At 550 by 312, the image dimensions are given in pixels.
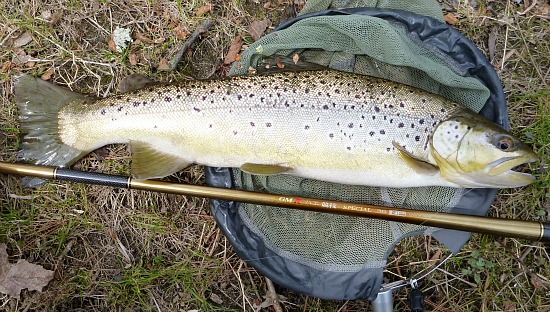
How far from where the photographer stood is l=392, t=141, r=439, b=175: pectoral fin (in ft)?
7.72

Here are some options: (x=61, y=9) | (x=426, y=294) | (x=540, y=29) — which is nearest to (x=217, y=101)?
(x=61, y=9)

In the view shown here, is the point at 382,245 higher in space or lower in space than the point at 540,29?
lower

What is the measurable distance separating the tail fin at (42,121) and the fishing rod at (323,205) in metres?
0.17

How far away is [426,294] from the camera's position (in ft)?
9.52

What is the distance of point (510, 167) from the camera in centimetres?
234

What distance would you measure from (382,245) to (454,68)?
1.15 meters

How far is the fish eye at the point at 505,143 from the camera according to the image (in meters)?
2.33

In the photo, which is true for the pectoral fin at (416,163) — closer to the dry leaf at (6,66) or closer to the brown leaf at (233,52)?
the brown leaf at (233,52)

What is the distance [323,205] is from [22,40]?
2.33 m

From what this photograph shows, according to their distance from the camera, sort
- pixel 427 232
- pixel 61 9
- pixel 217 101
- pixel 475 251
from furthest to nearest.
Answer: pixel 61 9, pixel 475 251, pixel 427 232, pixel 217 101

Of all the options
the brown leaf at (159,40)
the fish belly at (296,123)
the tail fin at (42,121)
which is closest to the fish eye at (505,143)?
the fish belly at (296,123)

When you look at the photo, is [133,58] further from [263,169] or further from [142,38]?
[263,169]

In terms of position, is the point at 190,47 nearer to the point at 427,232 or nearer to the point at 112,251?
the point at 112,251

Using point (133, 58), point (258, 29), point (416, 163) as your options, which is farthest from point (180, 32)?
point (416, 163)
